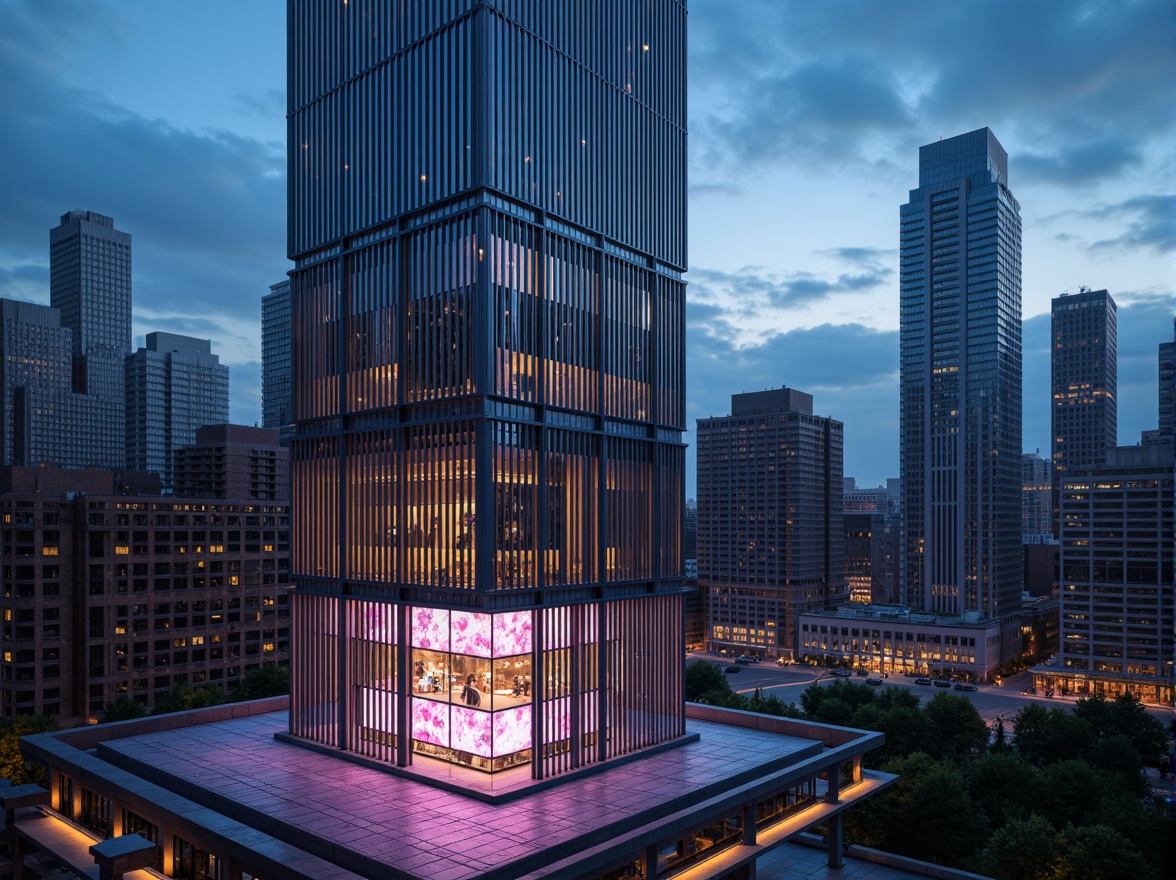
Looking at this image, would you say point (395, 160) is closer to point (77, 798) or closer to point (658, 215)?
point (658, 215)

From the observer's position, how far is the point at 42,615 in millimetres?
111500

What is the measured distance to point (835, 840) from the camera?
5266 cm

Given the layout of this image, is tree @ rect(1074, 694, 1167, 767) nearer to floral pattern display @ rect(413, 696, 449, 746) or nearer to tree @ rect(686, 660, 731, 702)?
tree @ rect(686, 660, 731, 702)

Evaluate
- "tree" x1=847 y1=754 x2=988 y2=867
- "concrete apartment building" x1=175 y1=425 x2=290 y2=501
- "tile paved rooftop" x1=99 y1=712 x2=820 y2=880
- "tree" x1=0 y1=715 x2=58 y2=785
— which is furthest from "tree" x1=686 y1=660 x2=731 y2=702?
"concrete apartment building" x1=175 y1=425 x2=290 y2=501

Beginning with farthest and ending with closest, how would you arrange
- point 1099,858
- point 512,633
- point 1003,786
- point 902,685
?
1. point 902,685
2. point 1003,786
3. point 1099,858
4. point 512,633

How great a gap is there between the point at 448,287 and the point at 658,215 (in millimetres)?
17682

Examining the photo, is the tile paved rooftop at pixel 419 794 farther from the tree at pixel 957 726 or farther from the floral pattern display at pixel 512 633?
the tree at pixel 957 726

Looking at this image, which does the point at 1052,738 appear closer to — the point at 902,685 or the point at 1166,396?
the point at 902,685

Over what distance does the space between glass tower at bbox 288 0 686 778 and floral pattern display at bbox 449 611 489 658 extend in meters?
0.11

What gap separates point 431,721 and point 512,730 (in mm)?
5078

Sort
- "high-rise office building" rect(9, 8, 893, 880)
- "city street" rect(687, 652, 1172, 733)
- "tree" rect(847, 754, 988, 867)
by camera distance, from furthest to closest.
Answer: "city street" rect(687, 652, 1172, 733) → "tree" rect(847, 754, 988, 867) → "high-rise office building" rect(9, 8, 893, 880)

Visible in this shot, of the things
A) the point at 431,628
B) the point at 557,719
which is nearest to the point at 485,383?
the point at 431,628

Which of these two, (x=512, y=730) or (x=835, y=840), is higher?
(x=512, y=730)

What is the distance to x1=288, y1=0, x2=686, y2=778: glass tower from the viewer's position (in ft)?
147
